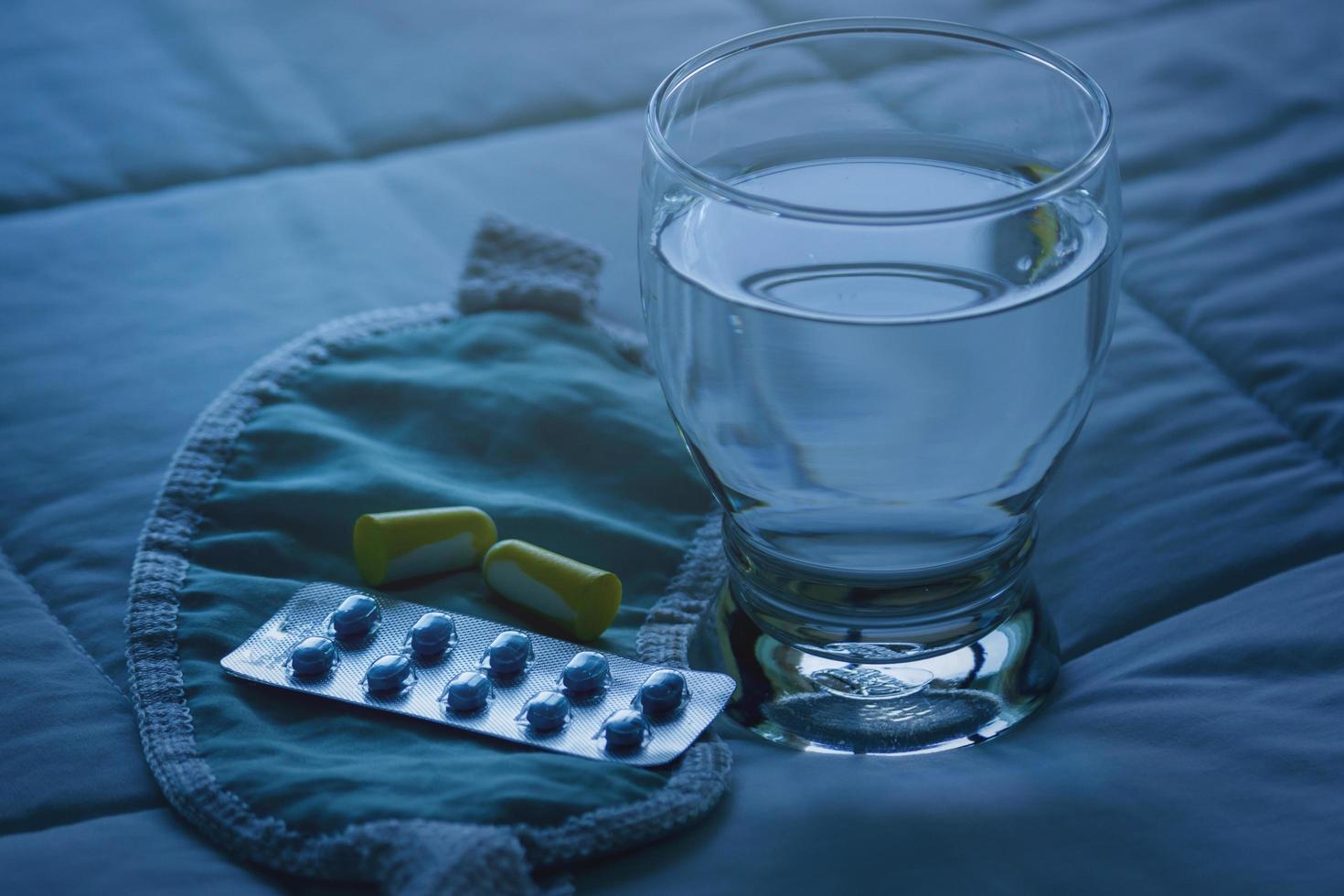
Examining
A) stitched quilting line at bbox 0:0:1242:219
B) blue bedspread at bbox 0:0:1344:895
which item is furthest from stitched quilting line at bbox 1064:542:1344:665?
stitched quilting line at bbox 0:0:1242:219

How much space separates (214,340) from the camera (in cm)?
90

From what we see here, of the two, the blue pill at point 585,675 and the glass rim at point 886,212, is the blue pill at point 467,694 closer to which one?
the blue pill at point 585,675

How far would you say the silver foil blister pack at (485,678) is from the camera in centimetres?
59

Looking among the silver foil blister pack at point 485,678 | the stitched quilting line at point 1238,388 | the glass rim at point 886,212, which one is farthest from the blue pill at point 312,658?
the stitched quilting line at point 1238,388

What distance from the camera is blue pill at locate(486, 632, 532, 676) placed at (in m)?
0.62

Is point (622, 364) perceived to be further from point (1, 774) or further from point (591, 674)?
point (1, 774)

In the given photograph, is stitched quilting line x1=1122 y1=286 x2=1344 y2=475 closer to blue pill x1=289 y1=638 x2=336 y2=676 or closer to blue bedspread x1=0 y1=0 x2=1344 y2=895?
blue bedspread x1=0 y1=0 x2=1344 y2=895

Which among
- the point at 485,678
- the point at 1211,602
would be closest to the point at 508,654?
the point at 485,678

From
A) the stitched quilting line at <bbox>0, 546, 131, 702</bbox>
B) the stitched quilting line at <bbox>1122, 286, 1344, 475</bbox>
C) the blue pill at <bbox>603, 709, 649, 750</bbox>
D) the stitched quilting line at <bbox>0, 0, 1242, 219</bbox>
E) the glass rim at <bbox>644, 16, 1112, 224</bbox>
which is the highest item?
the glass rim at <bbox>644, 16, 1112, 224</bbox>

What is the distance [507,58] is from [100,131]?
35 centimetres

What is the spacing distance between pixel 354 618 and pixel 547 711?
0.11 m

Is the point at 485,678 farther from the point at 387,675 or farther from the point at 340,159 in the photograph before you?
the point at 340,159

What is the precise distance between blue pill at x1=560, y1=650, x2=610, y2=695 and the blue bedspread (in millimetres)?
69

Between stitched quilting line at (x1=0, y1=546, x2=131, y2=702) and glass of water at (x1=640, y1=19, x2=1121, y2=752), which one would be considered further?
stitched quilting line at (x1=0, y1=546, x2=131, y2=702)
